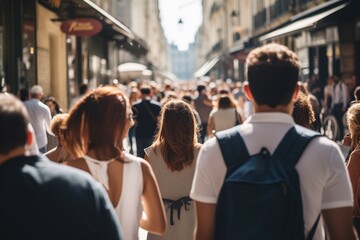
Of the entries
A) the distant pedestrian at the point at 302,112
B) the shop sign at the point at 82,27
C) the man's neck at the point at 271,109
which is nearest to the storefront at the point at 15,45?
the shop sign at the point at 82,27

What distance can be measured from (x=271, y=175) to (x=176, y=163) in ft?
9.20

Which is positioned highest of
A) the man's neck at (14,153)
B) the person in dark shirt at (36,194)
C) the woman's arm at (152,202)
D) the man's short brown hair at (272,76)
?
the man's short brown hair at (272,76)

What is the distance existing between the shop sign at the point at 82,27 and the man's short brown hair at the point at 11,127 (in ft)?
55.0

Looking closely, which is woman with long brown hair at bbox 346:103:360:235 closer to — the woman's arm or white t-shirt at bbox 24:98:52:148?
the woman's arm

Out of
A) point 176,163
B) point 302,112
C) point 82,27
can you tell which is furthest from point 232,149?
point 82,27

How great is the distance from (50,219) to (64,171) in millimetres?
184

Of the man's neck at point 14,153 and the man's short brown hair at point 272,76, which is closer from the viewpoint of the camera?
the man's neck at point 14,153

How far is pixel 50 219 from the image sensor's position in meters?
2.92

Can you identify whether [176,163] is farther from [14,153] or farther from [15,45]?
[15,45]

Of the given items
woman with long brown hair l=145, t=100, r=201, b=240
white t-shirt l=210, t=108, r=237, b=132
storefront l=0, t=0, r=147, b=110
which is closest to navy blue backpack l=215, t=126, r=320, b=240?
woman with long brown hair l=145, t=100, r=201, b=240

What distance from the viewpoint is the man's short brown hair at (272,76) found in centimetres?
339

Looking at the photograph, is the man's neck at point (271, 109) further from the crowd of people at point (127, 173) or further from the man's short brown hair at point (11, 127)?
the man's short brown hair at point (11, 127)

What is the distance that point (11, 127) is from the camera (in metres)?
2.91

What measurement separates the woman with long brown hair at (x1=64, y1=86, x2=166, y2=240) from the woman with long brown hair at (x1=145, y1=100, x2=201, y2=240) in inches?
66.1
